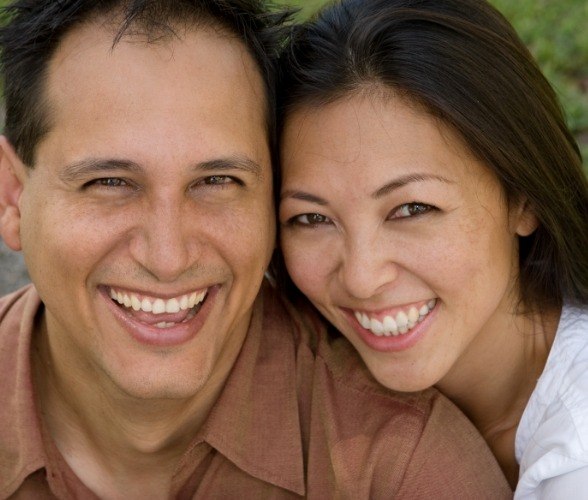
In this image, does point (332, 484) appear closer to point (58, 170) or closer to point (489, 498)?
point (489, 498)

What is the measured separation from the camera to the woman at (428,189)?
2.74 metres

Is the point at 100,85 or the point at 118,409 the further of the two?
the point at 118,409

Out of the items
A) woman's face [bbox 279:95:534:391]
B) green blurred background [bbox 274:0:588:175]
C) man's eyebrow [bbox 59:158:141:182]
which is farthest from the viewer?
green blurred background [bbox 274:0:588:175]

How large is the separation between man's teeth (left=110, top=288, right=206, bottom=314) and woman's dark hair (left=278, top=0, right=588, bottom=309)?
0.65 m

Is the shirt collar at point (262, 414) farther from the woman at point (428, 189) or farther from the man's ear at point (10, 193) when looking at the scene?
the man's ear at point (10, 193)

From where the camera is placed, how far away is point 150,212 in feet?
8.70

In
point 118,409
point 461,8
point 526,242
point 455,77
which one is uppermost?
point 461,8

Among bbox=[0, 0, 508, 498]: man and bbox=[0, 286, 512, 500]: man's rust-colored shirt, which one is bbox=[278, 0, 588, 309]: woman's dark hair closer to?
bbox=[0, 0, 508, 498]: man

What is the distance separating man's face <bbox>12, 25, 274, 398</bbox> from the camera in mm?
2639

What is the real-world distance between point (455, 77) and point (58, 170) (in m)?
1.16

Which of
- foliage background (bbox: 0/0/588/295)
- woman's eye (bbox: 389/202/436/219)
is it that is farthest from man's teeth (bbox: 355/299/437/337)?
foliage background (bbox: 0/0/588/295)

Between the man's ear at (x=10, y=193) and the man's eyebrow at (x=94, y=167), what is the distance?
36cm

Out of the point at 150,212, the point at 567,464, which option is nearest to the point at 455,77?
the point at 150,212

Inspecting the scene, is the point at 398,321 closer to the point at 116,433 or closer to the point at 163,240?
the point at 163,240
